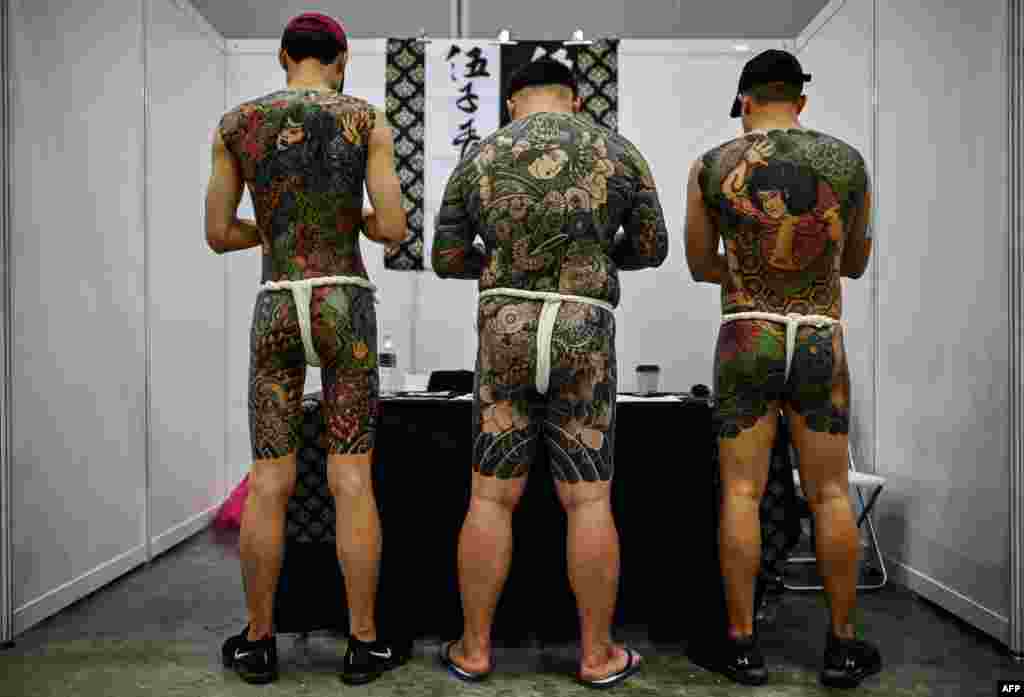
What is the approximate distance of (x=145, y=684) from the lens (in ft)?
7.11

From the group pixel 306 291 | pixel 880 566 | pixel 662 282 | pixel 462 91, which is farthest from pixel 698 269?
pixel 662 282

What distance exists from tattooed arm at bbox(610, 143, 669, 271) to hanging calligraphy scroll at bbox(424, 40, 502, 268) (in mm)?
2050

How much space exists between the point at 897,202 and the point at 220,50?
151 inches

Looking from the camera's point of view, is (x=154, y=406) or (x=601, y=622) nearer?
(x=601, y=622)

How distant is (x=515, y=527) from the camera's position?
8.18 ft

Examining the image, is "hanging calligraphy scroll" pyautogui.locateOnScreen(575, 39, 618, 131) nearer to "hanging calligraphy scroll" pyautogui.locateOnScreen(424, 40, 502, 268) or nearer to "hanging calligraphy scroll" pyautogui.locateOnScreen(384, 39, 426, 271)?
"hanging calligraphy scroll" pyautogui.locateOnScreen(424, 40, 502, 268)

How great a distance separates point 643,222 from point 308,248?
3.17ft

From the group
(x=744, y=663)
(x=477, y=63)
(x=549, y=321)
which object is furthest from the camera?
(x=477, y=63)

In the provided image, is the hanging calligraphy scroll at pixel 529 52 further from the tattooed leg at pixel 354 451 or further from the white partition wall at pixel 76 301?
the tattooed leg at pixel 354 451

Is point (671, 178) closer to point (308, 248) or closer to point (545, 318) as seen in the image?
point (545, 318)

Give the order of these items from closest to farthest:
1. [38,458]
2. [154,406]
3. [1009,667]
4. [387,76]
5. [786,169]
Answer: [786,169], [1009,667], [38,458], [154,406], [387,76]

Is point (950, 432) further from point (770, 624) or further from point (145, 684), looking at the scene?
point (145, 684)

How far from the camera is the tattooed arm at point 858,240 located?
2240 millimetres

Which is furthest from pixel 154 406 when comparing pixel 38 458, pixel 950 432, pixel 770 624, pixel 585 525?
Result: pixel 950 432
